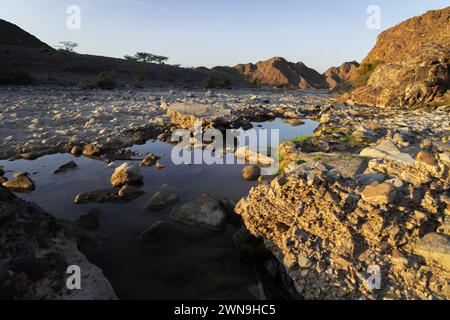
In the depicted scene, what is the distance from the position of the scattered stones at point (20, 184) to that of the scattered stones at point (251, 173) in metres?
4.41

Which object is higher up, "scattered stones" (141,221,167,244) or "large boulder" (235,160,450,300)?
"large boulder" (235,160,450,300)

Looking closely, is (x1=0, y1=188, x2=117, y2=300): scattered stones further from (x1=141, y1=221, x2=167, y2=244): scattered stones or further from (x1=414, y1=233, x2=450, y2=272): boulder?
(x1=414, y1=233, x2=450, y2=272): boulder

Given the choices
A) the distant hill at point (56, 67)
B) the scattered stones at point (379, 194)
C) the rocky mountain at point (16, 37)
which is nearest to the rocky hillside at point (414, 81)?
the scattered stones at point (379, 194)

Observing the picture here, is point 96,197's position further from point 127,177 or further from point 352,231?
point 352,231

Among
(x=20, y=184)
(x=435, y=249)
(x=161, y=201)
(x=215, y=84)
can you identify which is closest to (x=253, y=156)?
(x=161, y=201)

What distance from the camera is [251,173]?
671 cm

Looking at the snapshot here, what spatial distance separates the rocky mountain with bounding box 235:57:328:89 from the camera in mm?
74938

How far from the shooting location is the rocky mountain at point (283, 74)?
7494cm

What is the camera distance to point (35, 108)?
13.1 meters

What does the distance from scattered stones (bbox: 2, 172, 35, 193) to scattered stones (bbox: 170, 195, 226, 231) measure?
3176 mm

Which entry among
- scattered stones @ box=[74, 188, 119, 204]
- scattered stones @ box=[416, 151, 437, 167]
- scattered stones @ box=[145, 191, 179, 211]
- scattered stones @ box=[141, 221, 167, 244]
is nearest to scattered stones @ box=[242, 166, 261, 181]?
scattered stones @ box=[145, 191, 179, 211]

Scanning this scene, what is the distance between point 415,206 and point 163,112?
11.8 m
